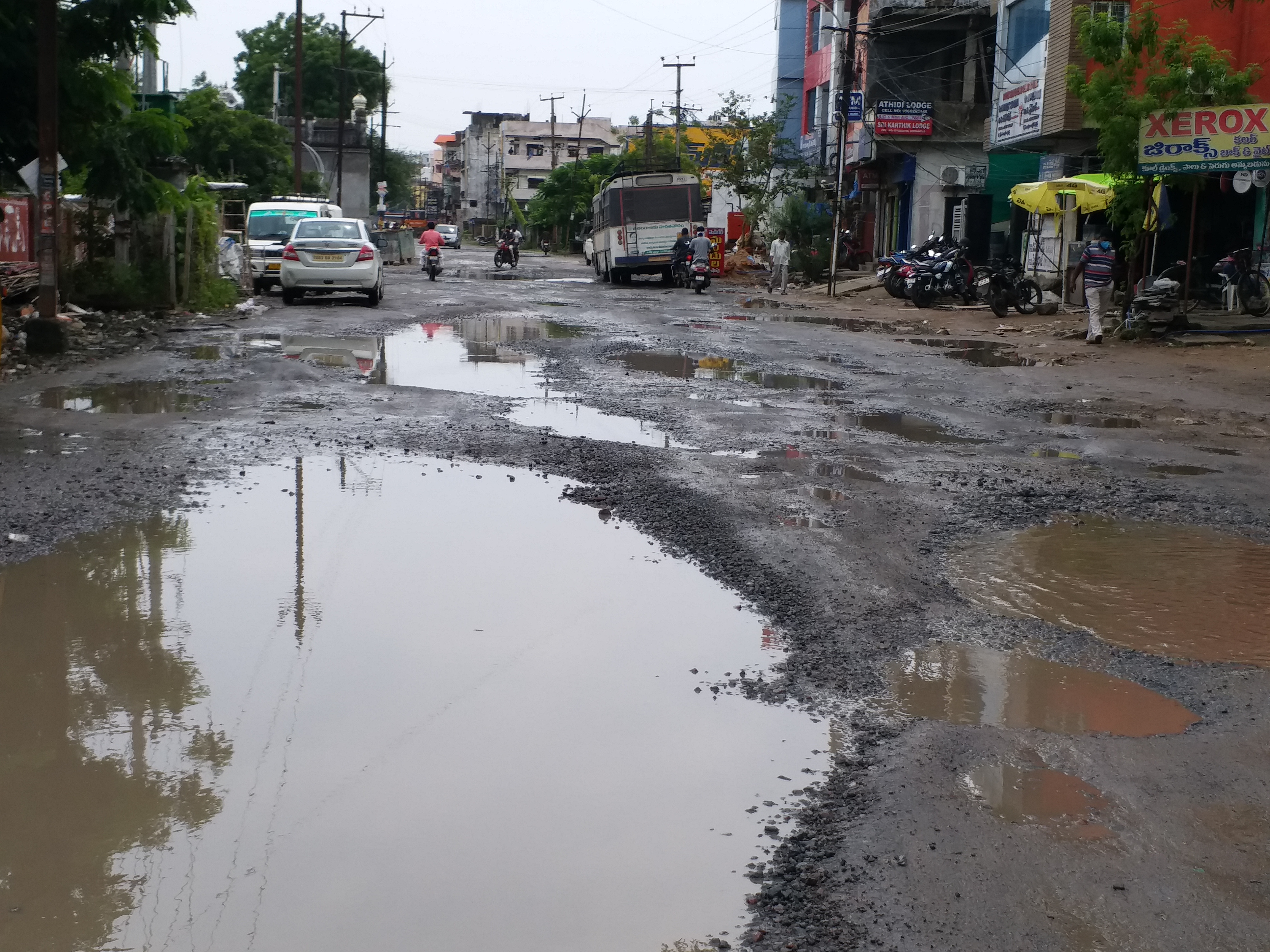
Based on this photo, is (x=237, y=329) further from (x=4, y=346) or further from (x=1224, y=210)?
(x=1224, y=210)

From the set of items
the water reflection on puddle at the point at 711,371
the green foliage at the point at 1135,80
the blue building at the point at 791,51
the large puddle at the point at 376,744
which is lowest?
the large puddle at the point at 376,744

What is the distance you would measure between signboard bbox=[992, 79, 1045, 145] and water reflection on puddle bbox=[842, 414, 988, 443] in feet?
58.9

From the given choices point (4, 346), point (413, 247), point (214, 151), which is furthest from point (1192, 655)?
point (413, 247)

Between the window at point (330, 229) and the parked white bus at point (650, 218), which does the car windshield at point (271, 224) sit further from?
the parked white bus at point (650, 218)

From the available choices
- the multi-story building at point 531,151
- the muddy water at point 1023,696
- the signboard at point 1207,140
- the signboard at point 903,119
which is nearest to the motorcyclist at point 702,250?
the signboard at point 903,119

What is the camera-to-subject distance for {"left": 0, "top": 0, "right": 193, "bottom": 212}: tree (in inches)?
583

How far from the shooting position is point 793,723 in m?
4.35

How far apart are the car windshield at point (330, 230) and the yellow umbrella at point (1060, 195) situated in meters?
13.0

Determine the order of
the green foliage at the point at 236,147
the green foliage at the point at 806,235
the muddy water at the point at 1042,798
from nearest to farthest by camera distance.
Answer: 1. the muddy water at the point at 1042,798
2. the green foliage at the point at 806,235
3. the green foliage at the point at 236,147

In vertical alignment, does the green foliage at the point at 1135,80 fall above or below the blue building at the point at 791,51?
below

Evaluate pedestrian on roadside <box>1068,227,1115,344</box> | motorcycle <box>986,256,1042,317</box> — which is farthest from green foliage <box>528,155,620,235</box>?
pedestrian on roadside <box>1068,227,1115,344</box>

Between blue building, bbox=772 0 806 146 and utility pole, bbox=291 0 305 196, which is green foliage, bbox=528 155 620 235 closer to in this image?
blue building, bbox=772 0 806 146

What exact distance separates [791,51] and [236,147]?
2382 centimetres

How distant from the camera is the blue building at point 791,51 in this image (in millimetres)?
53906
